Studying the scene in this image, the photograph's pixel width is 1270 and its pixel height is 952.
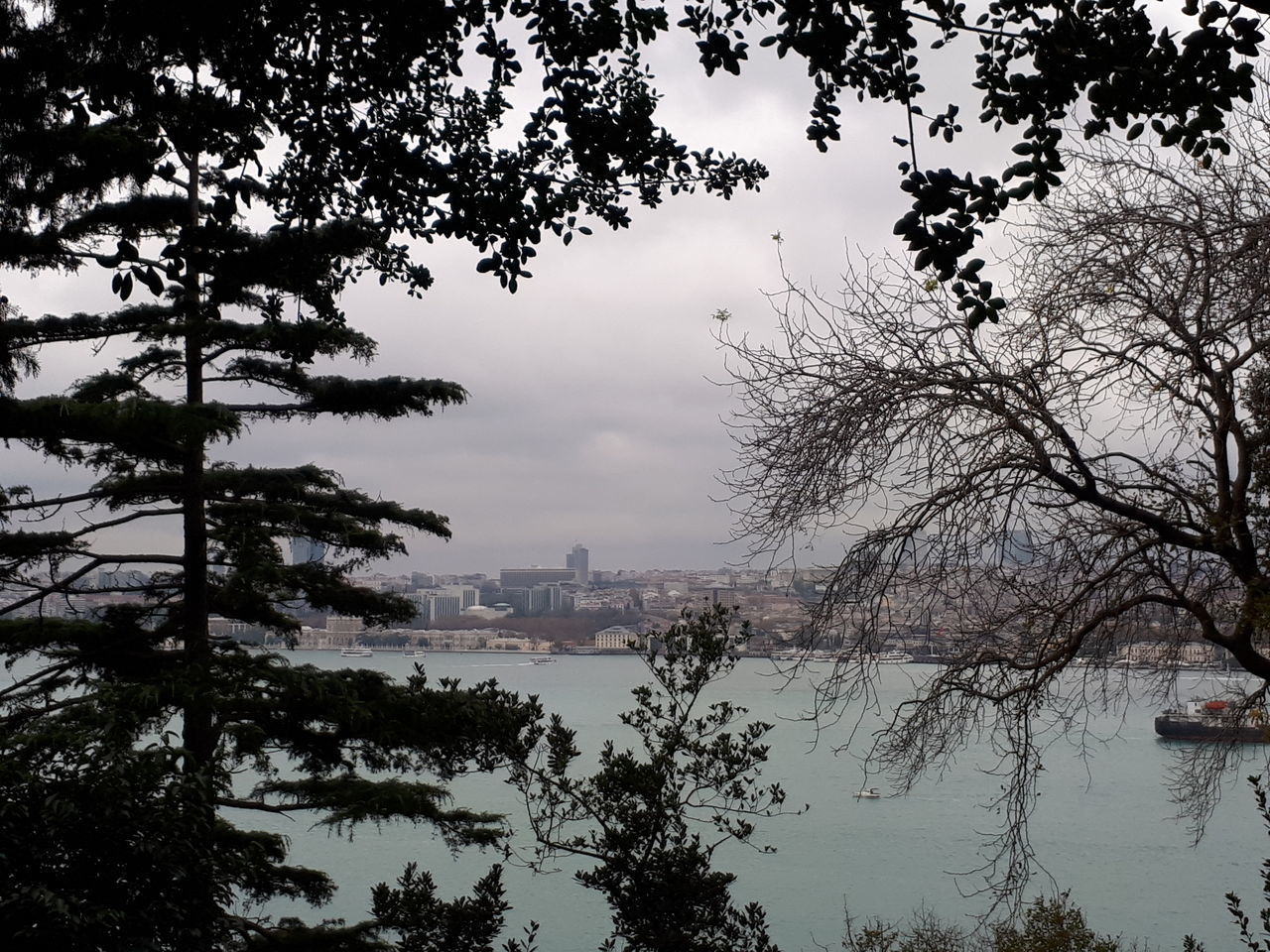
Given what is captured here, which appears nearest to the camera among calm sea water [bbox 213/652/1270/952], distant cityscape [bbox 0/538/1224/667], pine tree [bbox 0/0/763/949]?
pine tree [bbox 0/0/763/949]

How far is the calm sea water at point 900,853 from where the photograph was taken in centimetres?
1962

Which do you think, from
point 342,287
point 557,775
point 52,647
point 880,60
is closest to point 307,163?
point 342,287

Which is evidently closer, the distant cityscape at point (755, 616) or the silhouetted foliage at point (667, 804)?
the distant cityscape at point (755, 616)

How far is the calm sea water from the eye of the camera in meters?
19.6

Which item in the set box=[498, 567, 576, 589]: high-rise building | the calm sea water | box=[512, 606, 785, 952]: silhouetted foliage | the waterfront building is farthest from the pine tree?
box=[498, 567, 576, 589]: high-rise building

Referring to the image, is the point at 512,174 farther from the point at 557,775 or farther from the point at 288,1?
the point at 557,775

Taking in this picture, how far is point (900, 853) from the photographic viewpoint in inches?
938

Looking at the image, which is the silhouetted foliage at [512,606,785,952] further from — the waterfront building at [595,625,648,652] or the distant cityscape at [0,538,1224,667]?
the waterfront building at [595,625,648,652]

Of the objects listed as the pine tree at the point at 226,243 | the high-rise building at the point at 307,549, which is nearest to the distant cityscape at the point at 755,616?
the high-rise building at the point at 307,549

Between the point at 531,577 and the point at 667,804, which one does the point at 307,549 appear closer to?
the point at 667,804

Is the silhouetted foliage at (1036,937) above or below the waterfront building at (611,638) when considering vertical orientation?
below

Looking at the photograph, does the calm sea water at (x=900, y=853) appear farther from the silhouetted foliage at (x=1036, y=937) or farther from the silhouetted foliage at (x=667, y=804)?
the silhouetted foliage at (x=667, y=804)

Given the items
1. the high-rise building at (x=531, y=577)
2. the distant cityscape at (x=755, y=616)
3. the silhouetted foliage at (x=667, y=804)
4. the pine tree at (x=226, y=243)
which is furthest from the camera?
the high-rise building at (x=531, y=577)

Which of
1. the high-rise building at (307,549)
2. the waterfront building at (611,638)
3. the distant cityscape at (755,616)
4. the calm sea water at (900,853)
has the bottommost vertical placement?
the calm sea water at (900,853)
